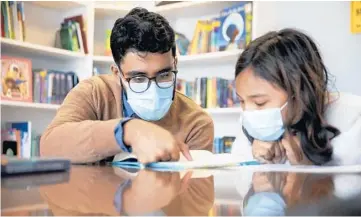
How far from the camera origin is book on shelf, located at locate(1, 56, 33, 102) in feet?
8.87

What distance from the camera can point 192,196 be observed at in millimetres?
431

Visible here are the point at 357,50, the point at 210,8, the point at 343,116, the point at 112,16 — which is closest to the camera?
the point at 343,116

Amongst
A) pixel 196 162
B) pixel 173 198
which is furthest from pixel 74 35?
pixel 173 198

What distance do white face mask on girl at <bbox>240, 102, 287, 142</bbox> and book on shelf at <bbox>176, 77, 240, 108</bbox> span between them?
62.3 inches

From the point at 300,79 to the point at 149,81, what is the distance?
0.42m

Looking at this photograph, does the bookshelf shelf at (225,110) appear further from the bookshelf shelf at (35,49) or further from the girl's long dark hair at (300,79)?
the girl's long dark hair at (300,79)

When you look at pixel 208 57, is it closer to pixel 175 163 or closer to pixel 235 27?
pixel 235 27

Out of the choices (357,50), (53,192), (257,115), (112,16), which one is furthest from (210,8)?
(53,192)

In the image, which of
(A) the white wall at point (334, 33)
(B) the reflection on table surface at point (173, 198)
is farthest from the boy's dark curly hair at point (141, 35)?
(A) the white wall at point (334, 33)

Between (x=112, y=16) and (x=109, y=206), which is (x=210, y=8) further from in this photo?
(x=109, y=206)

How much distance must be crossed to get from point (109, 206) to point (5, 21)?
2629 mm

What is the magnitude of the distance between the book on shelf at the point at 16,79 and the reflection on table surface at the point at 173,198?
228cm

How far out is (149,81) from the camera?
1340 mm

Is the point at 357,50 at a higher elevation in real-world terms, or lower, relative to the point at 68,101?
higher
